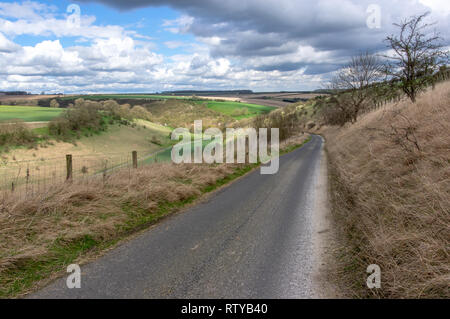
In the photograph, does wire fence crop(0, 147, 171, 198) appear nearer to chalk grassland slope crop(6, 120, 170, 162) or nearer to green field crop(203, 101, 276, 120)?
chalk grassland slope crop(6, 120, 170, 162)

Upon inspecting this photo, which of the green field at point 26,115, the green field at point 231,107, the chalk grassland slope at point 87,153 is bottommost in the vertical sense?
the chalk grassland slope at point 87,153

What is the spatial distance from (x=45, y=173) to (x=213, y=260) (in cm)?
1814

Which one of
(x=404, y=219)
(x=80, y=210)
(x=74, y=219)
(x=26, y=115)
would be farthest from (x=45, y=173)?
(x=26, y=115)

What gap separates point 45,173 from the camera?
18812 millimetres

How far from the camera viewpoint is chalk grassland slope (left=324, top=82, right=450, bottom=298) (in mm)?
3756

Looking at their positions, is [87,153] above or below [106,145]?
below

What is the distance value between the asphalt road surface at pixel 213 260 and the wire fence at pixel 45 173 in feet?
10.6

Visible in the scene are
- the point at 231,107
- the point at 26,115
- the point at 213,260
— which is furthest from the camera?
the point at 231,107

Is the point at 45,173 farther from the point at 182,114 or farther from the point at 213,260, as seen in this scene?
the point at 182,114

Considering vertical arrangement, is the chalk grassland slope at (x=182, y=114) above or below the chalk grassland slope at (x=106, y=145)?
above

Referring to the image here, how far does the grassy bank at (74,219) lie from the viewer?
4.63 meters

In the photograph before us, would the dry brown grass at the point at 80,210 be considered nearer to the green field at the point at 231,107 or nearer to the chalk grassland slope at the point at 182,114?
the chalk grassland slope at the point at 182,114

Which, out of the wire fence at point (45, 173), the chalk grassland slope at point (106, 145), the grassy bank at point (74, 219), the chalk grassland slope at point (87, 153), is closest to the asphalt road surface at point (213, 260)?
the grassy bank at point (74, 219)

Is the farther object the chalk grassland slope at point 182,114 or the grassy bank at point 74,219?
the chalk grassland slope at point 182,114
